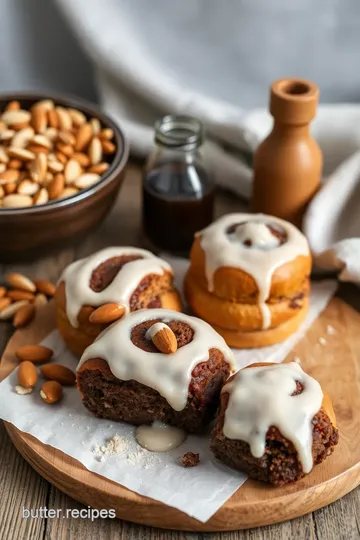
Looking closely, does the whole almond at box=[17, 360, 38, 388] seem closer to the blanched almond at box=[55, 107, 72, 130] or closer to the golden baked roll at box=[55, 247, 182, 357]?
the golden baked roll at box=[55, 247, 182, 357]

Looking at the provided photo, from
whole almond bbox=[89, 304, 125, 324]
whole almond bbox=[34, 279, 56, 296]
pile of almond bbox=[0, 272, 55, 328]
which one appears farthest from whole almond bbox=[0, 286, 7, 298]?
whole almond bbox=[89, 304, 125, 324]

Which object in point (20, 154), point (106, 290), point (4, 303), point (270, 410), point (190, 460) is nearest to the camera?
point (270, 410)

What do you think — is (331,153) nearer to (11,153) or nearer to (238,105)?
(238,105)

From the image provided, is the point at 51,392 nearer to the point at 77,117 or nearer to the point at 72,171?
the point at 72,171

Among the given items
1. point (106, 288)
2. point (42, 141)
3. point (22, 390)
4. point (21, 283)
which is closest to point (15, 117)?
point (42, 141)

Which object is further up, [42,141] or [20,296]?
[42,141]

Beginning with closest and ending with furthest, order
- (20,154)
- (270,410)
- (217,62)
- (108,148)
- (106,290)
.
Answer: (270,410), (106,290), (20,154), (108,148), (217,62)

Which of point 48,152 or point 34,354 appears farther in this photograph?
point 48,152

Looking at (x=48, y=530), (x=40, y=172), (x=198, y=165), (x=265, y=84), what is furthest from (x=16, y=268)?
(x=265, y=84)
